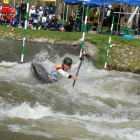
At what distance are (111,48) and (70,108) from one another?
6.60 metres

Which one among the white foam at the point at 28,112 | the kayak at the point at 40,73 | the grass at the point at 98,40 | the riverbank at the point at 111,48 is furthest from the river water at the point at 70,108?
the grass at the point at 98,40

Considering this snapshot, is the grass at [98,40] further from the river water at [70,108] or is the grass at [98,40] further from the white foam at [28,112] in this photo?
Result: the white foam at [28,112]

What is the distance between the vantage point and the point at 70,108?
5.70 meters

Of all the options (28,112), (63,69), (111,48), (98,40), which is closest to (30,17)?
(98,40)

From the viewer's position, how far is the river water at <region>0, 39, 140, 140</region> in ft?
14.4

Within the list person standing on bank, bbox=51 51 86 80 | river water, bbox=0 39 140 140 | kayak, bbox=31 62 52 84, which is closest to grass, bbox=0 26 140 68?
river water, bbox=0 39 140 140

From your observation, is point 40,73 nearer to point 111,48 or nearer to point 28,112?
point 28,112

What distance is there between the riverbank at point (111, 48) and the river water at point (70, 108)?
133cm

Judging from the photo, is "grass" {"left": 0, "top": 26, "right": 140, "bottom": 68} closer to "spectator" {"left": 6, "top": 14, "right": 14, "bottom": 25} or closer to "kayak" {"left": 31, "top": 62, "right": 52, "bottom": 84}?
"spectator" {"left": 6, "top": 14, "right": 14, "bottom": 25}

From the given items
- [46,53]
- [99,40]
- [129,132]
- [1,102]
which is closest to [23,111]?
[1,102]

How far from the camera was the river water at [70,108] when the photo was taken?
4.38m

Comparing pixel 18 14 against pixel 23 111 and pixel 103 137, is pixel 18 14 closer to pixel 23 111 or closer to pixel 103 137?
pixel 23 111

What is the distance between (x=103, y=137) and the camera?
14.2ft

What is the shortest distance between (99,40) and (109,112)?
6863 mm
